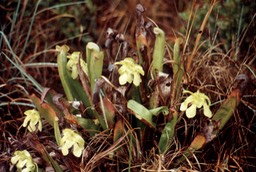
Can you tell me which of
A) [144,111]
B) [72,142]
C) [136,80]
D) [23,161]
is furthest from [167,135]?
[23,161]

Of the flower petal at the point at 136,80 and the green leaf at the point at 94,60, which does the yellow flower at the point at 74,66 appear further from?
the flower petal at the point at 136,80

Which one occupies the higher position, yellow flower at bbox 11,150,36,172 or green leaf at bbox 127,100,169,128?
green leaf at bbox 127,100,169,128

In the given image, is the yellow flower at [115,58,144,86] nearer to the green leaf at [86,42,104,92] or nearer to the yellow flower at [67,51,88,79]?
the green leaf at [86,42,104,92]

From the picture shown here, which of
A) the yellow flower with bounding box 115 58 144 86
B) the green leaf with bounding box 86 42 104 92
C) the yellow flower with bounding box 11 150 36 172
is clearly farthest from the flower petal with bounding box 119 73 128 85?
the yellow flower with bounding box 11 150 36 172

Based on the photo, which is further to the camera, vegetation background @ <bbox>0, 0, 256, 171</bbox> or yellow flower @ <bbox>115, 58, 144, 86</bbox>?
vegetation background @ <bbox>0, 0, 256, 171</bbox>

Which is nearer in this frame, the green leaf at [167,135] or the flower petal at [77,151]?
the flower petal at [77,151]

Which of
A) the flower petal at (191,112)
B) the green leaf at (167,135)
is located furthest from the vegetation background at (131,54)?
the flower petal at (191,112)

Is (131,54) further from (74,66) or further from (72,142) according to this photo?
(72,142)

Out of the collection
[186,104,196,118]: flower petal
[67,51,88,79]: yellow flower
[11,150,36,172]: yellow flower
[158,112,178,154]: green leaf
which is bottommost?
[11,150,36,172]: yellow flower
